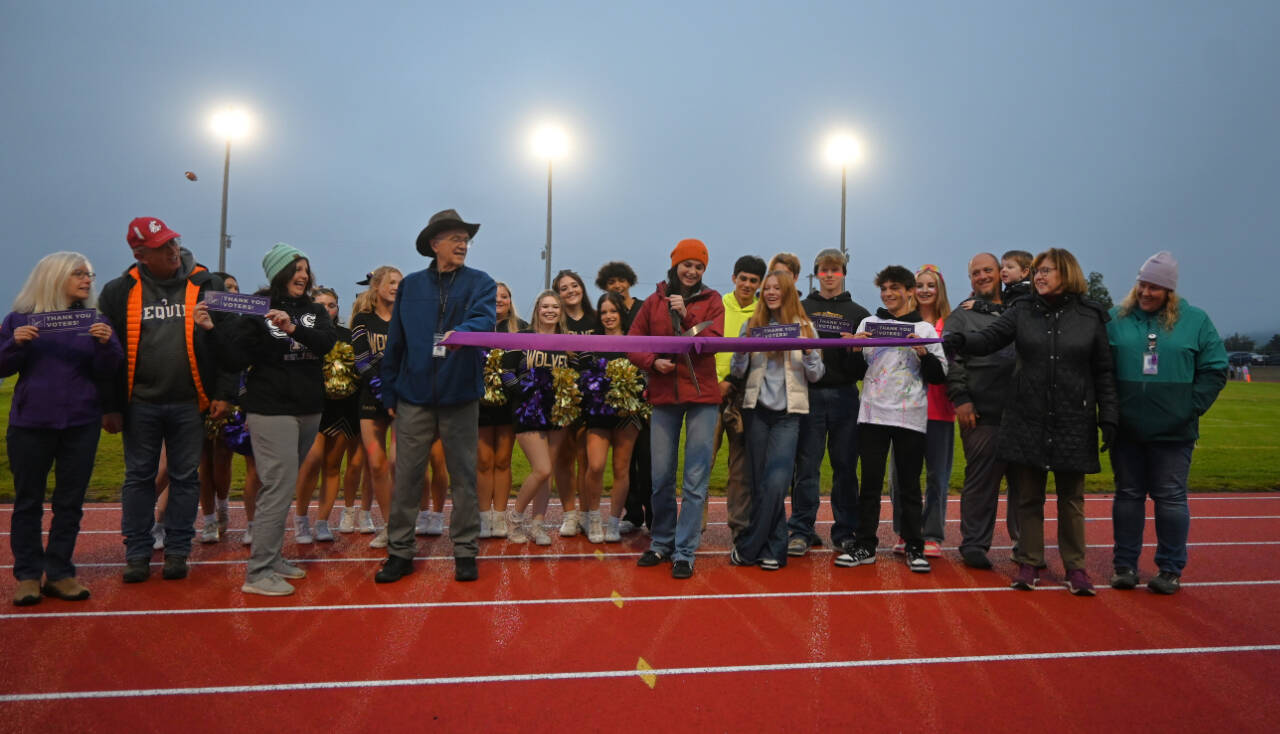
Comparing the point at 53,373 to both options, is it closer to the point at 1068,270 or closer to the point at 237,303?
the point at 237,303

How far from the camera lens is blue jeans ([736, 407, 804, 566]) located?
20.8 feet

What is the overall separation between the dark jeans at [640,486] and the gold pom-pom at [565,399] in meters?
0.97

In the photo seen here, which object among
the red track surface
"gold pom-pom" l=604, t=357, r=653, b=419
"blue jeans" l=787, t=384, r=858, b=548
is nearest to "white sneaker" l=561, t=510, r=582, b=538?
the red track surface

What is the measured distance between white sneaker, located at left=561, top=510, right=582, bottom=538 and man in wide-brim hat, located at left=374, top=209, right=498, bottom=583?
5.28 ft

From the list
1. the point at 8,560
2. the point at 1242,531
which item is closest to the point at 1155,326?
the point at 1242,531

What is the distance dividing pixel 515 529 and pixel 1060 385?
4.74 meters

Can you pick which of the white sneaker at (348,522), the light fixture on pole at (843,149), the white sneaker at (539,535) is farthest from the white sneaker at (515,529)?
the light fixture on pole at (843,149)

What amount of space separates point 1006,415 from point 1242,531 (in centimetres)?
461

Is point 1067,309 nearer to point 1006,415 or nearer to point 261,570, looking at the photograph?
point 1006,415

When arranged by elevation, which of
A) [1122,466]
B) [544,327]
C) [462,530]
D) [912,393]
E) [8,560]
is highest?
[544,327]

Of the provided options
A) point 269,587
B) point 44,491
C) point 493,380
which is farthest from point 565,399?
point 44,491

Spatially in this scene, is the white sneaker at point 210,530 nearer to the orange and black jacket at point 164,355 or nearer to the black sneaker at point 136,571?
the black sneaker at point 136,571

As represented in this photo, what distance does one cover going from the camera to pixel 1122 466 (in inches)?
237

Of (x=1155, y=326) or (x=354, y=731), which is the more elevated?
(x=1155, y=326)
